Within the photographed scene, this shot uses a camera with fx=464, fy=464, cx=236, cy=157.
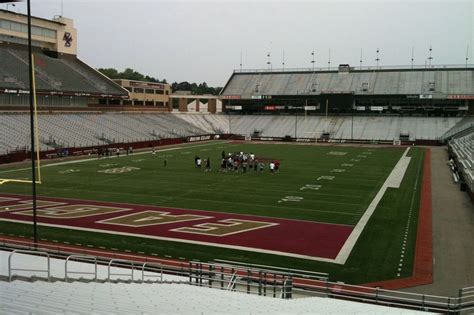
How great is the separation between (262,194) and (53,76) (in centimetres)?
4391

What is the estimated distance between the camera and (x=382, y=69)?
86.0 m

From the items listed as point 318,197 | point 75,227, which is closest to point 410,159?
point 318,197

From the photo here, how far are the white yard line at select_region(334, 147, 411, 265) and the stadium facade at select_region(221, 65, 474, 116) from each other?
3756 cm

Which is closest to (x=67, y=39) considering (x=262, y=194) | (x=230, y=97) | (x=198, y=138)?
(x=198, y=138)

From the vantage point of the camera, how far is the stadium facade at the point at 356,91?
250ft

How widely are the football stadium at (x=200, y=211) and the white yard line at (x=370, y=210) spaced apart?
131mm

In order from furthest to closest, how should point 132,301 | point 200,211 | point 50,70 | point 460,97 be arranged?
point 460,97 → point 50,70 → point 200,211 → point 132,301

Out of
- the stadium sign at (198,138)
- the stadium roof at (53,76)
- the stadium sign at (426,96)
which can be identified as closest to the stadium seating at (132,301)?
the stadium roof at (53,76)

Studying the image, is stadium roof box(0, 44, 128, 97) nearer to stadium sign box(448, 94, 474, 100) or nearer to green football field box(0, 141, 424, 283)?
green football field box(0, 141, 424, 283)

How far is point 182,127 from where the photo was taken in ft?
238

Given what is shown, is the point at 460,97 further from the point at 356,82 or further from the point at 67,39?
the point at 67,39

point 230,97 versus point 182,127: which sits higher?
point 230,97

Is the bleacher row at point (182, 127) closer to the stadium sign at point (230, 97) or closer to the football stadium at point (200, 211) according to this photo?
the football stadium at point (200, 211)

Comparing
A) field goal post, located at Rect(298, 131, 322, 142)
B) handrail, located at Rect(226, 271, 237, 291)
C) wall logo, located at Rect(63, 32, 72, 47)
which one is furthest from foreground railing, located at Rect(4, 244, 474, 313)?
wall logo, located at Rect(63, 32, 72, 47)
